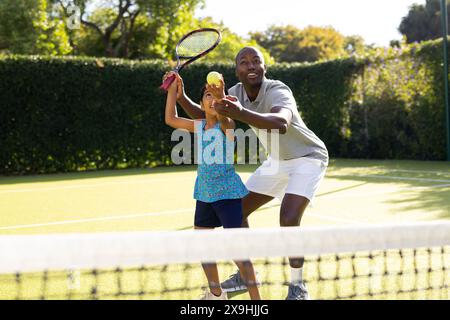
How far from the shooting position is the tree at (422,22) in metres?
39.5

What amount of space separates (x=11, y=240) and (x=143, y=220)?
509 cm

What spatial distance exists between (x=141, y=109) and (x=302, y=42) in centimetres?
3360

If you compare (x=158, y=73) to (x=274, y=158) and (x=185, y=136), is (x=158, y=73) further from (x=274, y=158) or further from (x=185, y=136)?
(x=274, y=158)

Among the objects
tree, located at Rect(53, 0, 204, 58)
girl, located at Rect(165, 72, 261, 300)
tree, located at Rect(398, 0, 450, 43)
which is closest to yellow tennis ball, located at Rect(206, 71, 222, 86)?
girl, located at Rect(165, 72, 261, 300)

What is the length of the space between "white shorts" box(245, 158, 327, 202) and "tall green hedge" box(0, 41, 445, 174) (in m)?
10.6

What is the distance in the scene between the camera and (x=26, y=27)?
23.9 meters

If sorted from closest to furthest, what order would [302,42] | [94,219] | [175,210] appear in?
1. [94,219]
2. [175,210]
3. [302,42]

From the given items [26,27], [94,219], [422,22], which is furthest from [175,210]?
[422,22]

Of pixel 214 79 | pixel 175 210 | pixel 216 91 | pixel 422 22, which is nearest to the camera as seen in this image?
pixel 216 91

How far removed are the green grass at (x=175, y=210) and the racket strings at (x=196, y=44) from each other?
175 centimetres

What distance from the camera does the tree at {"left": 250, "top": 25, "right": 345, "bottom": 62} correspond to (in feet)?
155

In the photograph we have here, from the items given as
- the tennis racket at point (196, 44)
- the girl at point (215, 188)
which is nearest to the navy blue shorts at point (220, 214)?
the girl at point (215, 188)

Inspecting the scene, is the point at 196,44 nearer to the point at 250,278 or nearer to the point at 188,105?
the point at 188,105

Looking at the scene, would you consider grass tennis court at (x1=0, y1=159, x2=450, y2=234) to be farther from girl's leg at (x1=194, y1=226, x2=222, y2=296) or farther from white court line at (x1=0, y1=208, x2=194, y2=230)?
girl's leg at (x1=194, y1=226, x2=222, y2=296)
